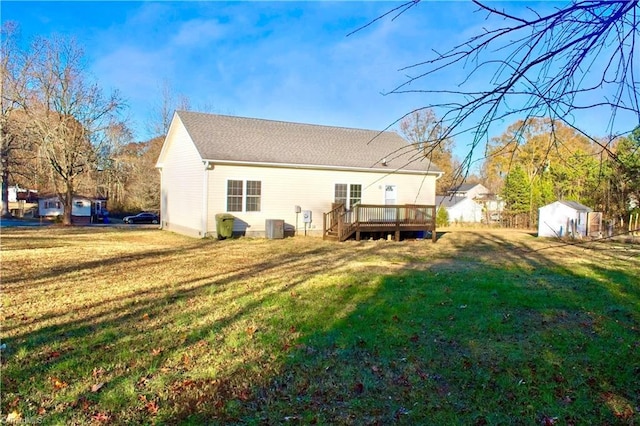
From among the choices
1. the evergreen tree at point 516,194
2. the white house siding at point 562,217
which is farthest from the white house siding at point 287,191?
the evergreen tree at point 516,194

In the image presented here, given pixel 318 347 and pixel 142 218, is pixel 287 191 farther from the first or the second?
pixel 142 218

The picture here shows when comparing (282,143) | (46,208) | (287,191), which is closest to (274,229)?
(287,191)

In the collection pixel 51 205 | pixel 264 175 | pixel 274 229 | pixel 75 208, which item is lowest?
pixel 274 229

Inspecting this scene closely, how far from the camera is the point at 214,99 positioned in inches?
1503

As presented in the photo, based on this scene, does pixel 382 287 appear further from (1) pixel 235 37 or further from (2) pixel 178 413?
(1) pixel 235 37

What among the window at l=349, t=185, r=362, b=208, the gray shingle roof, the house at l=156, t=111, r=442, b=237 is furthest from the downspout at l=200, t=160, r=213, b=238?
the window at l=349, t=185, r=362, b=208

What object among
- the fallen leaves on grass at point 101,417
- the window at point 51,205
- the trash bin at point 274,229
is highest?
the window at point 51,205

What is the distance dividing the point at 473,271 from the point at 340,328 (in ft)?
17.4

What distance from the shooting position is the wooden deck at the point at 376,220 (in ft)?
54.1

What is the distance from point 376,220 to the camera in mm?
16953

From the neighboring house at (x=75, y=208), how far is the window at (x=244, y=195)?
25.0 metres

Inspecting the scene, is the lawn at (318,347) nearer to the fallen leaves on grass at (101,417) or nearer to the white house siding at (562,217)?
the fallen leaves on grass at (101,417)

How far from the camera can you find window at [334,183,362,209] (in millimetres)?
18906

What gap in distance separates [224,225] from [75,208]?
2785cm
